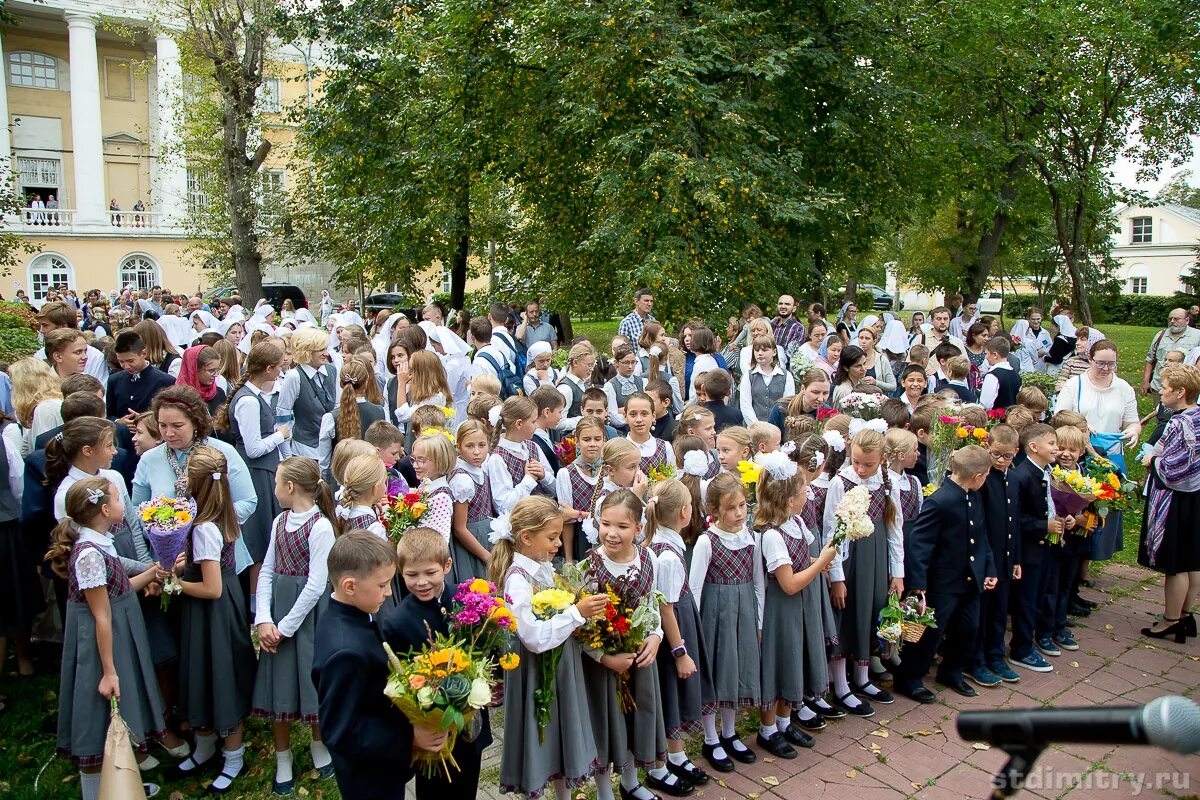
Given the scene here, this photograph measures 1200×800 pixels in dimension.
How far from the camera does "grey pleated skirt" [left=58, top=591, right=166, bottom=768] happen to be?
4.43m

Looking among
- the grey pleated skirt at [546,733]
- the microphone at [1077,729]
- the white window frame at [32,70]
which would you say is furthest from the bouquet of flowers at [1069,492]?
the white window frame at [32,70]

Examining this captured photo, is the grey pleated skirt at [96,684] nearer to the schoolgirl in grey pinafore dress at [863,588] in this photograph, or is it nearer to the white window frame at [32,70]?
the schoolgirl in grey pinafore dress at [863,588]

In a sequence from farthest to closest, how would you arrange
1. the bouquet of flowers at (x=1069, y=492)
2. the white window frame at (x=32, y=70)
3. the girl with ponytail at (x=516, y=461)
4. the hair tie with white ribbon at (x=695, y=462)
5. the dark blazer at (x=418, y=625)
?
the white window frame at (x=32, y=70) < the bouquet of flowers at (x=1069, y=492) < the girl with ponytail at (x=516, y=461) < the hair tie with white ribbon at (x=695, y=462) < the dark blazer at (x=418, y=625)

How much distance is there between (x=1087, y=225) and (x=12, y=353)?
26602mm

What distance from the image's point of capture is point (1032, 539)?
6.56 metres

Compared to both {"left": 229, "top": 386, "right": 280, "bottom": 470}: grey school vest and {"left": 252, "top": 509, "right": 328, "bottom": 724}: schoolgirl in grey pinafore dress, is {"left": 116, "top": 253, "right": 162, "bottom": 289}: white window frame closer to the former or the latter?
{"left": 229, "top": 386, "right": 280, "bottom": 470}: grey school vest

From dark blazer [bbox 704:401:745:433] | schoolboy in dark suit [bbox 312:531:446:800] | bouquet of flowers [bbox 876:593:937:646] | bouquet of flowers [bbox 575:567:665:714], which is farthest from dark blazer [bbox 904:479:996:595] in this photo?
schoolboy in dark suit [bbox 312:531:446:800]

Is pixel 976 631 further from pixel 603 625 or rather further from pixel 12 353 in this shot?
pixel 12 353

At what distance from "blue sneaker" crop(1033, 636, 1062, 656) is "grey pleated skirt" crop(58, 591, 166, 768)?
248 inches

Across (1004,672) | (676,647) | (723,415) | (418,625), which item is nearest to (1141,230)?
(723,415)

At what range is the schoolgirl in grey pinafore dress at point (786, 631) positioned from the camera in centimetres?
525

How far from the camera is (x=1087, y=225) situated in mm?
25094

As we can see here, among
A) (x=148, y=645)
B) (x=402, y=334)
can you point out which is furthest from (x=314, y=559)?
(x=402, y=334)

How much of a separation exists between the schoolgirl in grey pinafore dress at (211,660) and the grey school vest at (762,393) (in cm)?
591
